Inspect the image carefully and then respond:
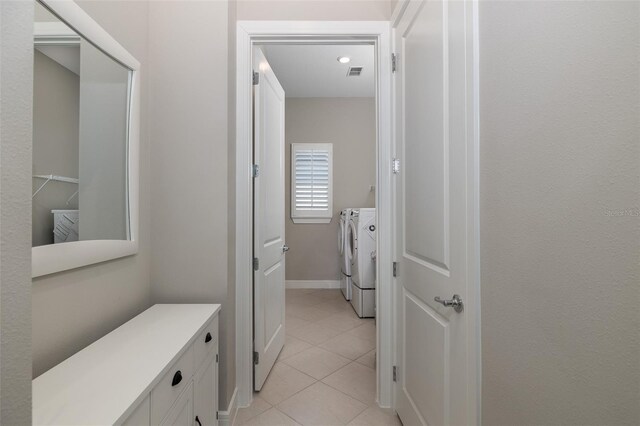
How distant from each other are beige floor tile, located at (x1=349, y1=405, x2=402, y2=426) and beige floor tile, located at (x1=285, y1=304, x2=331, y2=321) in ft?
5.54

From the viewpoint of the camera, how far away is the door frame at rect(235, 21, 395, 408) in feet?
6.29

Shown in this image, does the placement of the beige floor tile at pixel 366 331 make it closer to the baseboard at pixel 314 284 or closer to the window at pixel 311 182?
the baseboard at pixel 314 284

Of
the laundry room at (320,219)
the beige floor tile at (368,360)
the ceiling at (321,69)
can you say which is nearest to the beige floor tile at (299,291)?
the laundry room at (320,219)

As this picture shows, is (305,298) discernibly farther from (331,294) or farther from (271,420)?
(271,420)

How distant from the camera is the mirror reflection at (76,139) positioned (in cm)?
100

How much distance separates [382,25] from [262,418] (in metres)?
2.43

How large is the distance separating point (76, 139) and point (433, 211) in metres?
1.39

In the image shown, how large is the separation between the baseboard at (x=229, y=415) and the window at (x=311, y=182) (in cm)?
325

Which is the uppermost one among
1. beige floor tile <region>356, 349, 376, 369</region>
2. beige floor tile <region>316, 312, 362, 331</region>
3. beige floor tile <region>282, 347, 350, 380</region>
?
beige floor tile <region>316, 312, 362, 331</region>

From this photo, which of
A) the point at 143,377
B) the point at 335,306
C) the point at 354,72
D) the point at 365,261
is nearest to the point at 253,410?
the point at 143,377

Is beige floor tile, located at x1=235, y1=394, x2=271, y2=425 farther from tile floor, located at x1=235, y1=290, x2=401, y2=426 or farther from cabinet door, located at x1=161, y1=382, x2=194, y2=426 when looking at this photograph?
cabinet door, located at x1=161, y1=382, x2=194, y2=426

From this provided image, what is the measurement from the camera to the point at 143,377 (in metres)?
0.91

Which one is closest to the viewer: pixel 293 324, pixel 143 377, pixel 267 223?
pixel 143 377


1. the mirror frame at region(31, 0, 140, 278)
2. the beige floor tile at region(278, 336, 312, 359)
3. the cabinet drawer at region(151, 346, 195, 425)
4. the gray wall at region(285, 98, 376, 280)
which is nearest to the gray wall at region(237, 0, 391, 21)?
the mirror frame at region(31, 0, 140, 278)
